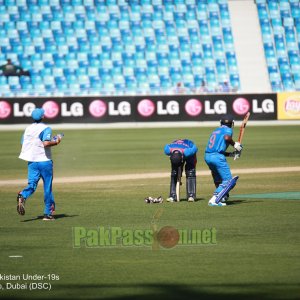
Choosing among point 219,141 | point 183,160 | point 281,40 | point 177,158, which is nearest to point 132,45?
point 281,40

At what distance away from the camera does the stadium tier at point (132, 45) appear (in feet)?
174

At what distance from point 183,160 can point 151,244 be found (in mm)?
5505

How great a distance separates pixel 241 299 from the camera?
367 inches

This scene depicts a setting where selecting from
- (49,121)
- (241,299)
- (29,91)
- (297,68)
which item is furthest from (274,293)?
(297,68)

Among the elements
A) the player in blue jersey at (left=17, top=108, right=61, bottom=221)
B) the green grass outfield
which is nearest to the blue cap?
the player in blue jersey at (left=17, top=108, right=61, bottom=221)

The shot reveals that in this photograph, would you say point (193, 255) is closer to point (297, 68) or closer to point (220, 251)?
point (220, 251)

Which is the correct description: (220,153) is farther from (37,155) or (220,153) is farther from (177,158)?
(37,155)

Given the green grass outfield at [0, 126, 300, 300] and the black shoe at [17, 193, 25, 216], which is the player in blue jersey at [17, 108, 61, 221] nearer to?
the black shoe at [17, 193, 25, 216]

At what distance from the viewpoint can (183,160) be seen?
60.3 feet

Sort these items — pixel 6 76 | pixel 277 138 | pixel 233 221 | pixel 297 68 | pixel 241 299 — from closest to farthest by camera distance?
pixel 241 299 < pixel 233 221 < pixel 277 138 < pixel 6 76 < pixel 297 68

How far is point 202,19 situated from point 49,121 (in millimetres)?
13642

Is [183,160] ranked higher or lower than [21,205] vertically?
higher

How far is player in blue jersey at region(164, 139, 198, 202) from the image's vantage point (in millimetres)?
18266

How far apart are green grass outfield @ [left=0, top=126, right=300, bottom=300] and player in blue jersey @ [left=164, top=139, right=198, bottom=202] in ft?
0.95
